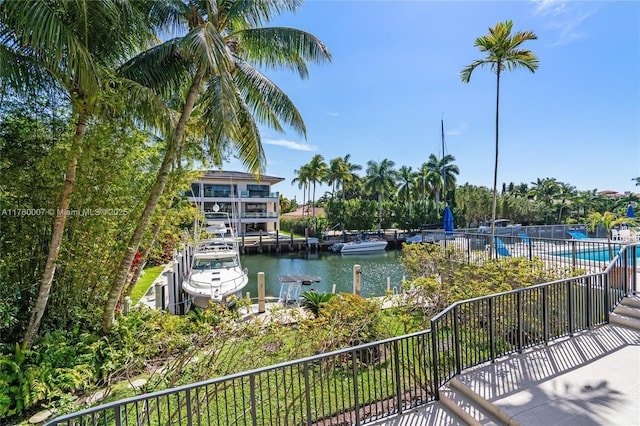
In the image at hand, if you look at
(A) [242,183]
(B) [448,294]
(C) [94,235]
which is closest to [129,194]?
(C) [94,235]

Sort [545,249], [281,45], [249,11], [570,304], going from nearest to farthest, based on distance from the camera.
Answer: [570,304] → [249,11] → [281,45] → [545,249]

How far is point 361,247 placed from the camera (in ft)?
100

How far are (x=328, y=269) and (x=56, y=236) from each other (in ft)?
64.8

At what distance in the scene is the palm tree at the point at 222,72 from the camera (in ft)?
17.8

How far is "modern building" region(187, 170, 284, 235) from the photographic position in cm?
3275

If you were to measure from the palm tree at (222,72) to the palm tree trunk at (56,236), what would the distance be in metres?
0.99

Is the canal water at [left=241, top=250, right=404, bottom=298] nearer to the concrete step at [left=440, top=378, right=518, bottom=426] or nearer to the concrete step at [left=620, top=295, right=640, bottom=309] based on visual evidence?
the concrete step at [left=620, top=295, right=640, bottom=309]

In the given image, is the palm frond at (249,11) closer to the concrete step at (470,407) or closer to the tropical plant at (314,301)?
the tropical plant at (314,301)

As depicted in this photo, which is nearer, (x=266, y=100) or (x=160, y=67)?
(x=160, y=67)

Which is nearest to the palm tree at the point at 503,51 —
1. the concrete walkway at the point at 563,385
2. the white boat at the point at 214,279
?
the concrete walkway at the point at 563,385

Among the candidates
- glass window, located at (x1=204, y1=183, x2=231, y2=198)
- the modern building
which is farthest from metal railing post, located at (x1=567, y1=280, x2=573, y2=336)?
glass window, located at (x1=204, y1=183, x2=231, y2=198)

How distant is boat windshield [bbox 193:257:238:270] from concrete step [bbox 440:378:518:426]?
1029 centimetres

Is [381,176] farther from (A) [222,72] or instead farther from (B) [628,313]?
(A) [222,72]

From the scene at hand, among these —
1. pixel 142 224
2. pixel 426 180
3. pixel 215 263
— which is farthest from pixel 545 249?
pixel 426 180
